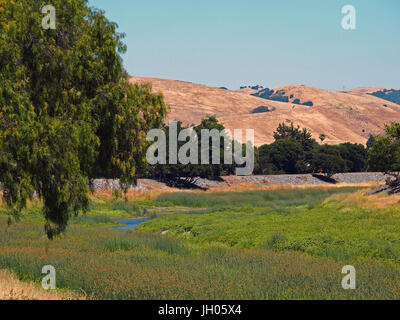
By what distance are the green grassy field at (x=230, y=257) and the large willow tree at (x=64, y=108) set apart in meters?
2.78

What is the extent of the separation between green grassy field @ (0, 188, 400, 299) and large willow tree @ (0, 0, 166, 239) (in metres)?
2.78

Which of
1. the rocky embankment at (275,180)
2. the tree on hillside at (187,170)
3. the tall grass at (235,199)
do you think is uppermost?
the tree on hillside at (187,170)

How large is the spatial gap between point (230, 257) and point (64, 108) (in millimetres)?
10373

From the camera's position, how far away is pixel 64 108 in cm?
1619

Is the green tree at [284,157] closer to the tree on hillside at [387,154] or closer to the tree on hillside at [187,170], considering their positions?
the tree on hillside at [187,170]

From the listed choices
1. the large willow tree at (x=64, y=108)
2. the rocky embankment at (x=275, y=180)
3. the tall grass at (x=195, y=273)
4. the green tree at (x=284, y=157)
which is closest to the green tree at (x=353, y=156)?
the green tree at (x=284, y=157)

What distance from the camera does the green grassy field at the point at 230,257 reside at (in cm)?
1594

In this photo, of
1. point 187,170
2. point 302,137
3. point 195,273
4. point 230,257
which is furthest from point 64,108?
point 302,137

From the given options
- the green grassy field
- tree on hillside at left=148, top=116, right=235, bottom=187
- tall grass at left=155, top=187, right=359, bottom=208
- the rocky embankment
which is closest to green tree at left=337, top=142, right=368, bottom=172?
the rocky embankment

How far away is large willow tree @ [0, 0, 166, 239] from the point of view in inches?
564

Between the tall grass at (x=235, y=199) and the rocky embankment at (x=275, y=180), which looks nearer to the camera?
the tall grass at (x=235, y=199)

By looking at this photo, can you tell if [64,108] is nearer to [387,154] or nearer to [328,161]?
[387,154]

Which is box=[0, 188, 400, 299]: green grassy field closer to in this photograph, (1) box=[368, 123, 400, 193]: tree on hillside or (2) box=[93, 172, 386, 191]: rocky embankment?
(1) box=[368, 123, 400, 193]: tree on hillside

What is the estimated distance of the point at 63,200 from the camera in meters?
15.9
